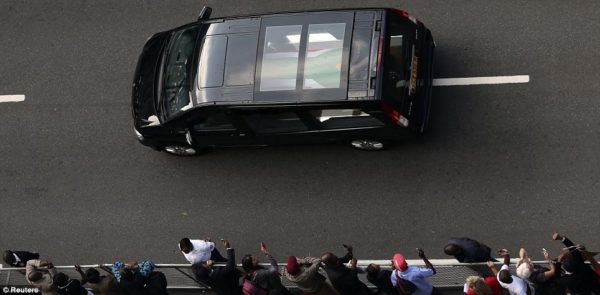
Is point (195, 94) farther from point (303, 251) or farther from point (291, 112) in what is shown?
point (303, 251)

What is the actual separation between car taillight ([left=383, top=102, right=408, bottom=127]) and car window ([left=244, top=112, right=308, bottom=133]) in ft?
4.37

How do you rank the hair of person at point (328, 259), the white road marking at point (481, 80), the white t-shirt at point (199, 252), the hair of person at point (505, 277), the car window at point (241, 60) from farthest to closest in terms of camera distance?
1. the white road marking at point (481, 80)
2. the car window at point (241, 60)
3. the white t-shirt at point (199, 252)
4. the hair of person at point (328, 259)
5. the hair of person at point (505, 277)

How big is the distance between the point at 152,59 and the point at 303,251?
13.5 ft

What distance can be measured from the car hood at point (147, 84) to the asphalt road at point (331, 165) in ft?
3.05

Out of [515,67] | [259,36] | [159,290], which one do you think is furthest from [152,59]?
[515,67]

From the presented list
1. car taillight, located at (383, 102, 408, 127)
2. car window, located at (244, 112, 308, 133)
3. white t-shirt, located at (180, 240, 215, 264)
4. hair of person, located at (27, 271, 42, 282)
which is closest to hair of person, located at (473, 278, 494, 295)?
car taillight, located at (383, 102, 408, 127)

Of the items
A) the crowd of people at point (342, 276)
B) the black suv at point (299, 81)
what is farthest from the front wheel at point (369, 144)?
the crowd of people at point (342, 276)

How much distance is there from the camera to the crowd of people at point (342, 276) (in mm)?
7637

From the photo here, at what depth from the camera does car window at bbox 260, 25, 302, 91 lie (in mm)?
9039

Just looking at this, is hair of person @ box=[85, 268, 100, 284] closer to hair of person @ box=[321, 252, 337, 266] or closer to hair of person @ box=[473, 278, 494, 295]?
hair of person @ box=[321, 252, 337, 266]

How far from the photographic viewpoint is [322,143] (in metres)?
10.2

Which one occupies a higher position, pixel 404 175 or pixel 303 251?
pixel 404 175

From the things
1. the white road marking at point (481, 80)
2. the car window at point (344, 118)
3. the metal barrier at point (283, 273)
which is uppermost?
the white road marking at point (481, 80)

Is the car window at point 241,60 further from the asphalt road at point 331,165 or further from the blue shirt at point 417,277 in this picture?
the blue shirt at point 417,277
